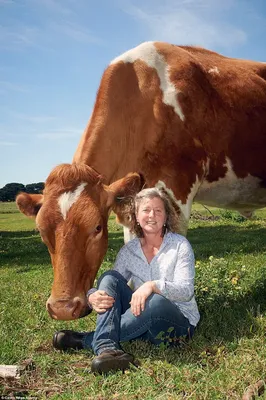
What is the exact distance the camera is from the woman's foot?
4336 mm

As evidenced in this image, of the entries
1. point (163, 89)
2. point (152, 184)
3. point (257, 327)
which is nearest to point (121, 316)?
point (257, 327)

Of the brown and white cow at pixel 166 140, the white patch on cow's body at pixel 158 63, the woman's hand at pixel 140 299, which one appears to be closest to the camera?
the woman's hand at pixel 140 299

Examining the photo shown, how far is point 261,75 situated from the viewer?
25.5 ft

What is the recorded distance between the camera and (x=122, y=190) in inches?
190

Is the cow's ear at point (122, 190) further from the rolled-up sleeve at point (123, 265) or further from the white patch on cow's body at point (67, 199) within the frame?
the rolled-up sleeve at point (123, 265)

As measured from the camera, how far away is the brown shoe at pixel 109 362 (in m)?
3.68

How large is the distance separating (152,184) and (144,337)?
2.06 m

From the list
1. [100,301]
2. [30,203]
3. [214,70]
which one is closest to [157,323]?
[100,301]

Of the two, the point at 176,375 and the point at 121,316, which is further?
the point at 121,316

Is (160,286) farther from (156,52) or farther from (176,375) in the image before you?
(156,52)

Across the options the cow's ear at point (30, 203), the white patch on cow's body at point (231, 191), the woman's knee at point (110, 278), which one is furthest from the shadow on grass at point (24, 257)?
the woman's knee at point (110, 278)

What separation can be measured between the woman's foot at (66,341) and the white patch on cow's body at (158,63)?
3101 millimetres

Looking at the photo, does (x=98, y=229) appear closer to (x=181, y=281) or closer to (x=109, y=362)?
(x=181, y=281)

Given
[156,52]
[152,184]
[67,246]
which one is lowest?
[67,246]
